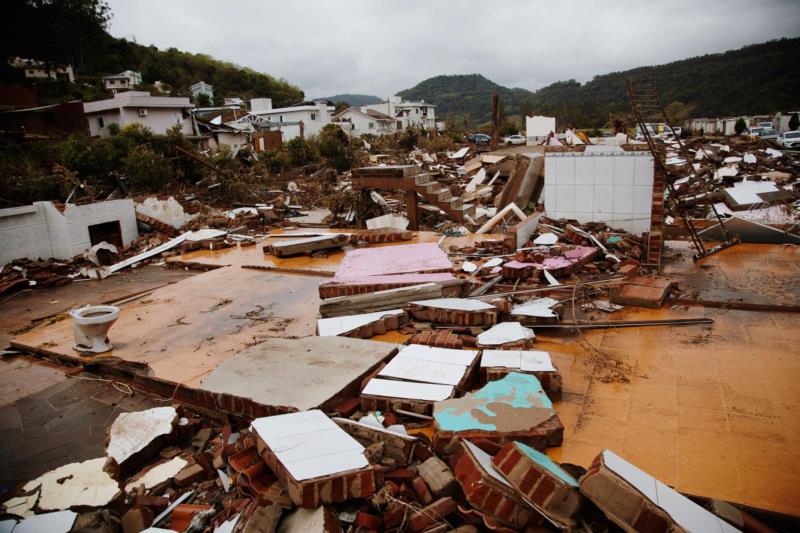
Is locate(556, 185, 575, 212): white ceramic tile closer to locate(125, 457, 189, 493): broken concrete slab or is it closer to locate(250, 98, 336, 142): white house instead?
locate(125, 457, 189, 493): broken concrete slab

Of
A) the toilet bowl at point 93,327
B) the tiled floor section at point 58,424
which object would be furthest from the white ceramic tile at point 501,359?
the toilet bowl at point 93,327

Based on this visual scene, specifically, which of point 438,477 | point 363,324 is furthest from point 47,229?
point 438,477

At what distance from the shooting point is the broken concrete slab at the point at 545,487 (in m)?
2.30

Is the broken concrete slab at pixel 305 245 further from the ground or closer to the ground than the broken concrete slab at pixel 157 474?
further from the ground

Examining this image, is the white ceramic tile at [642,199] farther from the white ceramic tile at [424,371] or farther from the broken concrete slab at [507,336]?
the white ceramic tile at [424,371]

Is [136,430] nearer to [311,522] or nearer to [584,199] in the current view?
[311,522]

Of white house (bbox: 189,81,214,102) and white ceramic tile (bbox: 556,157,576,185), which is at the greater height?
white house (bbox: 189,81,214,102)

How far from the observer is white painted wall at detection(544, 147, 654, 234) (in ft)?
24.6

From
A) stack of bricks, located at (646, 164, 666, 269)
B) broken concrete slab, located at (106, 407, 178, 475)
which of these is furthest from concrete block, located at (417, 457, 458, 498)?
stack of bricks, located at (646, 164, 666, 269)

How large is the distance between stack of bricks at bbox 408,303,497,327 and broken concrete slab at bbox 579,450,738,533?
8.41ft

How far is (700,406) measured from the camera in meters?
3.46

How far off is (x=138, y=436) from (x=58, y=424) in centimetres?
119

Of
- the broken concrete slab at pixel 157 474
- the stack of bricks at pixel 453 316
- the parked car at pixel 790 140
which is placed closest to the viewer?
the broken concrete slab at pixel 157 474

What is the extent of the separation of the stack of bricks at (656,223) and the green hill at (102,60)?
4079cm
